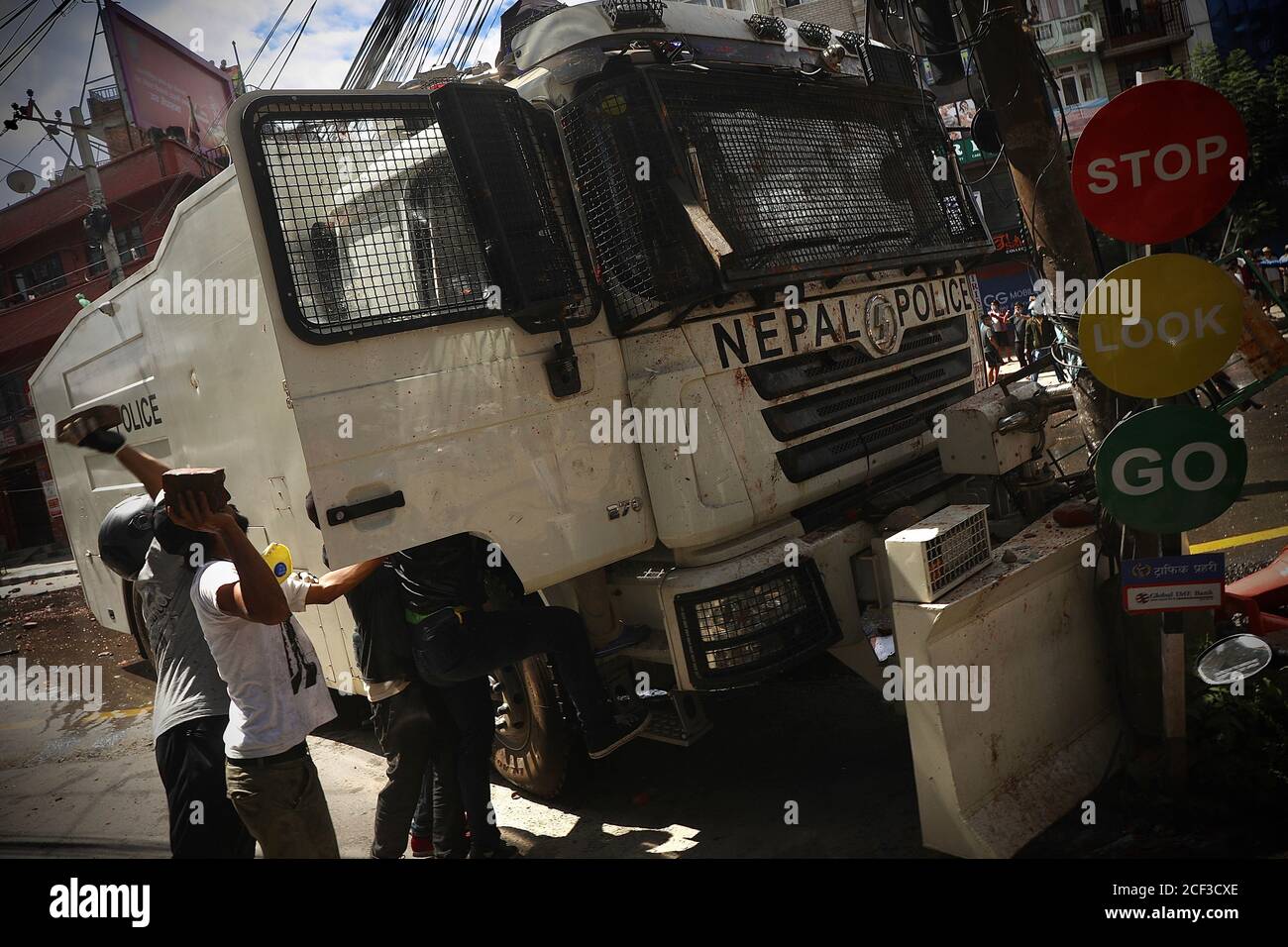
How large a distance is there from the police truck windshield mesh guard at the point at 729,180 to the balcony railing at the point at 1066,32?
26613 millimetres

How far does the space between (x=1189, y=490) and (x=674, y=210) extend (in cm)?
208

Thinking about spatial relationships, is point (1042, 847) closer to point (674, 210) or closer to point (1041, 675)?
point (1041, 675)

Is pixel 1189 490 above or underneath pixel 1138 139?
underneath

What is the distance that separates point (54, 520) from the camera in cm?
2045

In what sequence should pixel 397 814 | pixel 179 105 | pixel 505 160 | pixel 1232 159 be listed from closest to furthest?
pixel 1232 159 < pixel 505 160 < pixel 397 814 < pixel 179 105

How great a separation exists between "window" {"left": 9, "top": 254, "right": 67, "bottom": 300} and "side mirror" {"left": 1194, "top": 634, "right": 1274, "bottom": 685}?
80.0 feet

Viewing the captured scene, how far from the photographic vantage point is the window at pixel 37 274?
21.0 m

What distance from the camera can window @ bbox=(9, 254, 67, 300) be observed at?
21.0 metres

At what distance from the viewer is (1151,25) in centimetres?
2611

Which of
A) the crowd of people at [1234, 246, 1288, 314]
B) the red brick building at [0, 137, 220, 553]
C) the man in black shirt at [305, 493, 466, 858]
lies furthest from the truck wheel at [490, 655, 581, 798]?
A: the red brick building at [0, 137, 220, 553]

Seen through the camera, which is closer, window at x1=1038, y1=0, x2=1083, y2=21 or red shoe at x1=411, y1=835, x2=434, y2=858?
red shoe at x1=411, y1=835, x2=434, y2=858

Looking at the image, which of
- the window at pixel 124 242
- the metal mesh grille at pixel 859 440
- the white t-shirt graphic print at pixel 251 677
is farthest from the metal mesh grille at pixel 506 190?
the window at pixel 124 242

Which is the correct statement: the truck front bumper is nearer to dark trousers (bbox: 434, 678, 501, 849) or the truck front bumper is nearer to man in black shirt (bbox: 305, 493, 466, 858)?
dark trousers (bbox: 434, 678, 501, 849)
